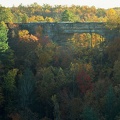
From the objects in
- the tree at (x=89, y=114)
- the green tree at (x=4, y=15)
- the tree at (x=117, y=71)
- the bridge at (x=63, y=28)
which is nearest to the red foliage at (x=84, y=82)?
the tree at (x=117, y=71)

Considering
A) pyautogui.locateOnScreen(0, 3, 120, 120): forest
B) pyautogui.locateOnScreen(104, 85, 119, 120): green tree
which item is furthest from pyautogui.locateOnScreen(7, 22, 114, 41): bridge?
pyautogui.locateOnScreen(104, 85, 119, 120): green tree

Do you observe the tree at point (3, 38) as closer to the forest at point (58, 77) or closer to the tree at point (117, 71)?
the forest at point (58, 77)

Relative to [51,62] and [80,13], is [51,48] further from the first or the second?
[80,13]

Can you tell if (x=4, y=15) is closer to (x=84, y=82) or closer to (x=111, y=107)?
(x=84, y=82)

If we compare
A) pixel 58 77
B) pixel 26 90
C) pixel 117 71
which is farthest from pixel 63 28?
pixel 26 90

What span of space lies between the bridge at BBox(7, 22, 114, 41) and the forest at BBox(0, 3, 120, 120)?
1135 mm

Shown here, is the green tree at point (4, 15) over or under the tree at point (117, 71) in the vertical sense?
over

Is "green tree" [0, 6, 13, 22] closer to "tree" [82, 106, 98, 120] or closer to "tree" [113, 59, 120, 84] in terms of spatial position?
"tree" [113, 59, 120, 84]

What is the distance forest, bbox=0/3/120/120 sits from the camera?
1673 inches

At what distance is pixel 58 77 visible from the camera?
152 feet

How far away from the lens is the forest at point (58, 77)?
42500mm

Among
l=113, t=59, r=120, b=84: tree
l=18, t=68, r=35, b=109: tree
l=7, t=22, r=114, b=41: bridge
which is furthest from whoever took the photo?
l=7, t=22, r=114, b=41: bridge

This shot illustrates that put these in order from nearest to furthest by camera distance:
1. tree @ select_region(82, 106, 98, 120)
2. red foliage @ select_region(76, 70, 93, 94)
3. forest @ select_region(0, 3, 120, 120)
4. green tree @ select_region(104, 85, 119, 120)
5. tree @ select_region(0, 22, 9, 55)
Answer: tree @ select_region(82, 106, 98, 120)
green tree @ select_region(104, 85, 119, 120)
forest @ select_region(0, 3, 120, 120)
red foliage @ select_region(76, 70, 93, 94)
tree @ select_region(0, 22, 9, 55)

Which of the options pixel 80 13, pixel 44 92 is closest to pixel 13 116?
pixel 44 92
